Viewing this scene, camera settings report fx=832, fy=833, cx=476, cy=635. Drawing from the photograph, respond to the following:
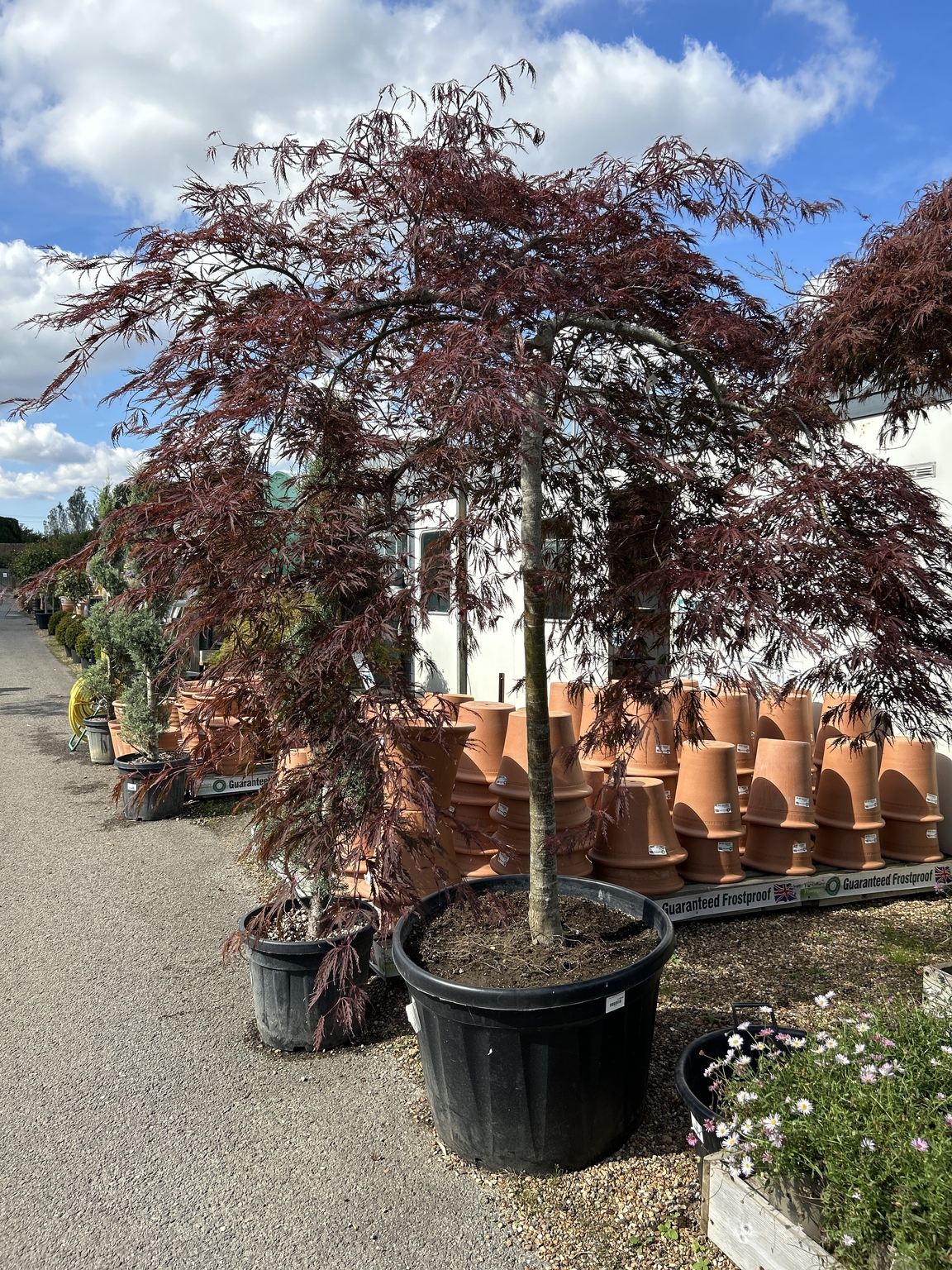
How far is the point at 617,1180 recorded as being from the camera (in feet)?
9.35

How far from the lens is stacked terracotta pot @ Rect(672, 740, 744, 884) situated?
198 inches

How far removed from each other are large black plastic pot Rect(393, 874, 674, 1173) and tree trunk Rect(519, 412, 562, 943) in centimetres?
51

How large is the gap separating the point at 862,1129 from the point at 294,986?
7.91 feet

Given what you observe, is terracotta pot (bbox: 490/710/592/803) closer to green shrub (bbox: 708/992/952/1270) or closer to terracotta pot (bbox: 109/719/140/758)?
green shrub (bbox: 708/992/952/1270)

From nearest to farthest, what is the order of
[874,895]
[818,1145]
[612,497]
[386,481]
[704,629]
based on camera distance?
[818,1145] < [704,629] < [386,481] < [612,497] < [874,895]

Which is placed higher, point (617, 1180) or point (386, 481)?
point (386, 481)

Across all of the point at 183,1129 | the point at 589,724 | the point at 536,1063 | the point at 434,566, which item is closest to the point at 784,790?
the point at 589,724

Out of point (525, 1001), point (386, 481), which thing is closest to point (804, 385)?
point (386, 481)

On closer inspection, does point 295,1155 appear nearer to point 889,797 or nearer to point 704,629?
point 704,629

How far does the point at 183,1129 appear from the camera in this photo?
324 centimetres

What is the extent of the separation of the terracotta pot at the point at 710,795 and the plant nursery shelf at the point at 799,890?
0.34 metres

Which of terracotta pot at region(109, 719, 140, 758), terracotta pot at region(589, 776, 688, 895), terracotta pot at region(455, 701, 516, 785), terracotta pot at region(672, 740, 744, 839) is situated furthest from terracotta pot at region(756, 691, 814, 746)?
terracotta pot at region(109, 719, 140, 758)

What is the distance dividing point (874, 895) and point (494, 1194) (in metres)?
3.62

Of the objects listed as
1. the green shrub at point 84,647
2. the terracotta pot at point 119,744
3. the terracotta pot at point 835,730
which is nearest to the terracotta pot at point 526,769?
the terracotta pot at point 835,730
